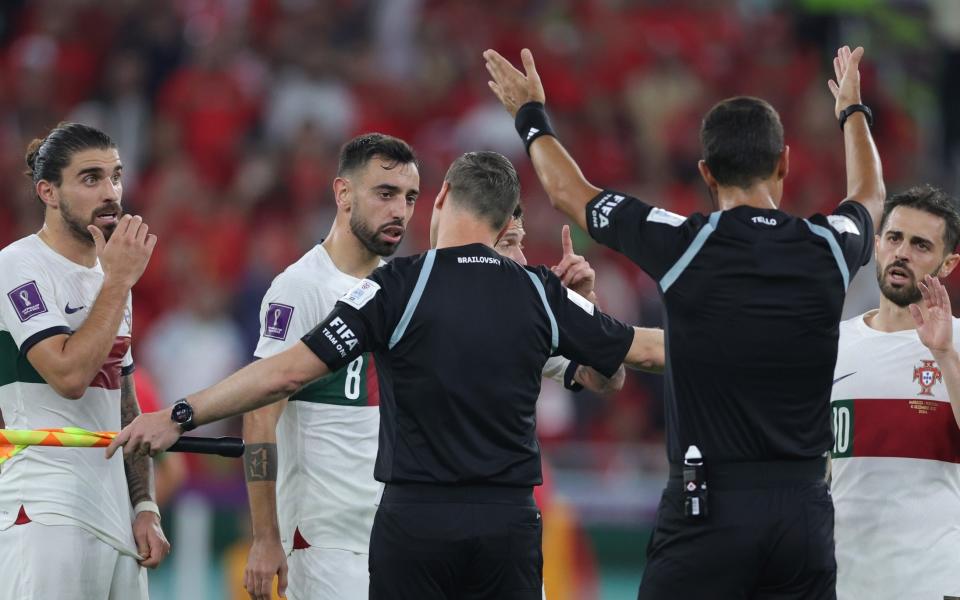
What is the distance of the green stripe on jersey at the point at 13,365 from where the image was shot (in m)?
5.62

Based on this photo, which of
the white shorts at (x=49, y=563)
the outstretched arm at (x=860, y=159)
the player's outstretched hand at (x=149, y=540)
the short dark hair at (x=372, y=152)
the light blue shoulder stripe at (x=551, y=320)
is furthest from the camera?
the short dark hair at (x=372, y=152)

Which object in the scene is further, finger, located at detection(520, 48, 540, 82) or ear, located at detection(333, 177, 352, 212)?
ear, located at detection(333, 177, 352, 212)

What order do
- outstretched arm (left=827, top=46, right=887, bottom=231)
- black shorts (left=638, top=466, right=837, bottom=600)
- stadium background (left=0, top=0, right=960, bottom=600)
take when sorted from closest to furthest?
black shorts (left=638, top=466, right=837, bottom=600) → outstretched arm (left=827, top=46, right=887, bottom=231) → stadium background (left=0, top=0, right=960, bottom=600)

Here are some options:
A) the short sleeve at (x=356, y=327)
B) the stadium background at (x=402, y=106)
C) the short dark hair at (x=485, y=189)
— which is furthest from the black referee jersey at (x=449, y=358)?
the stadium background at (x=402, y=106)

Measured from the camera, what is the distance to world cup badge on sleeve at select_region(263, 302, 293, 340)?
19.8ft

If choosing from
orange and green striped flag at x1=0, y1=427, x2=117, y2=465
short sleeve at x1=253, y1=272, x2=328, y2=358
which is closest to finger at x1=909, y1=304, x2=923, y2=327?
short sleeve at x1=253, y1=272, x2=328, y2=358

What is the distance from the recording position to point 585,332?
526 cm

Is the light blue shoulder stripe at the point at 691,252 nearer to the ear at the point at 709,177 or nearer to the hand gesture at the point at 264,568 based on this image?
the ear at the point at 709,177

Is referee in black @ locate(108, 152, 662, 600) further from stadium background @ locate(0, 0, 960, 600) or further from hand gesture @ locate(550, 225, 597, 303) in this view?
stadium background @ locate(0, 0, 960, 600)

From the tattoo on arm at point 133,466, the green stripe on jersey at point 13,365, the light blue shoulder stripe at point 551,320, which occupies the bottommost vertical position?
the tattoo on arm at point 133,466

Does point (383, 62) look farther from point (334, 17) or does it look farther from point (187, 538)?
point (187, 538)

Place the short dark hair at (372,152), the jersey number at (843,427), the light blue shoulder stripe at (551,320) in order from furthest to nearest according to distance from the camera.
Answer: the short dark hair at (372,152) < the jersey number at (843,427) < the light blue shoulder stripe at (551,320)

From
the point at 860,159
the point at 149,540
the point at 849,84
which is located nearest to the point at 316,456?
Answer: the point at 149,540

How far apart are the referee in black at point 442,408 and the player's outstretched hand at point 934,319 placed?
5.14ft
